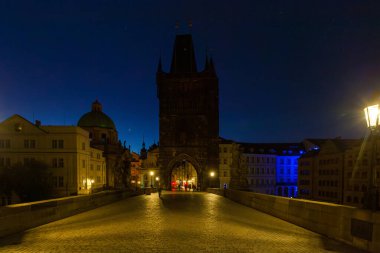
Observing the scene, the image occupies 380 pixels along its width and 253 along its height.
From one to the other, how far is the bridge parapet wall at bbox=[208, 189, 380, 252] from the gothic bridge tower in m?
48.0

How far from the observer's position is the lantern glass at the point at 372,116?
941 centimetres

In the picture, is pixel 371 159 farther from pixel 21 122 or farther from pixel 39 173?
pixel 21 122

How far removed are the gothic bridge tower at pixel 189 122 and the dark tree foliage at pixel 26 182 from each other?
67.5 feet

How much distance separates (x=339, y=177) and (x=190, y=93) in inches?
1236

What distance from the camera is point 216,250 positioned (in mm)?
9242

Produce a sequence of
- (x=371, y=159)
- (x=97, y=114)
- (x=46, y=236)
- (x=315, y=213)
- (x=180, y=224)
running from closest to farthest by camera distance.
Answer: (x=371, y=159) < (x=46, y=236) < (x=315, y=213) < (x=180, y=224) < (x=97, y=114)

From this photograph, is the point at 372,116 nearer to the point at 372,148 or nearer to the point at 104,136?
the point at 372,148

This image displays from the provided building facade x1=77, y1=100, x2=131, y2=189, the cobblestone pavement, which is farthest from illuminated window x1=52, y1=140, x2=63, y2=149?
the cobblestone pavement

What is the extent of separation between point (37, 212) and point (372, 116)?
11.8 m

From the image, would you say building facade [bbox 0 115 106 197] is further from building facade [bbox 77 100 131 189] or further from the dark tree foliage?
building facade [bbox 77 100 131 189]

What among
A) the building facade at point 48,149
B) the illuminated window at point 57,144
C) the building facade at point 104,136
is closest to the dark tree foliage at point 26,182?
the building facade at point 48,149

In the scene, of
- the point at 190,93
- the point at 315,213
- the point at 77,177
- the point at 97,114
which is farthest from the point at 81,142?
the point at 315,213

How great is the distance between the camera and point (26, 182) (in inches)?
1976

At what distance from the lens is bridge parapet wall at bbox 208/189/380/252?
8999 millimetres
